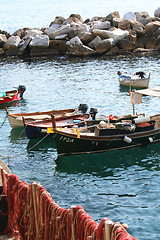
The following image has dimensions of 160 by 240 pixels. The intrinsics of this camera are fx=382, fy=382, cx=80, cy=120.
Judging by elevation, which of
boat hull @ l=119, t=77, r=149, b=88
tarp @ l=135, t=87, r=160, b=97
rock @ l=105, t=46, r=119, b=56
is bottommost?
rock @ l=105, t=46, r=119, b=56

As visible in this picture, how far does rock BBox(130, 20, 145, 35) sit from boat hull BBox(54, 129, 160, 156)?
4199 cm

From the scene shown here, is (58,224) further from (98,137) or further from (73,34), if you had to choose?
(73,34)

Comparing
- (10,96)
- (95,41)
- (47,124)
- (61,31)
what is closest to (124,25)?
(95,41)

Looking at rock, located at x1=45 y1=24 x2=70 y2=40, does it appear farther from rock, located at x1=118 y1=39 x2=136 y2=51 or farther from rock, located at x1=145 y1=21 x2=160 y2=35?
rock, located at x1=145 y1=21 x2=160 y2=35

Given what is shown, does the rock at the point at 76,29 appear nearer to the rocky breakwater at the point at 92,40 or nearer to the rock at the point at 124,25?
the rocky breakwater at the point at 92,40

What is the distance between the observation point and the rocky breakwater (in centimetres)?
5838

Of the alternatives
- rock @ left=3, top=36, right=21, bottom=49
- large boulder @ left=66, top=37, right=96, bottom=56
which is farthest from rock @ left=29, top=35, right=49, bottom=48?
large boulder @ left=66, top=37, right=96, bottom=56

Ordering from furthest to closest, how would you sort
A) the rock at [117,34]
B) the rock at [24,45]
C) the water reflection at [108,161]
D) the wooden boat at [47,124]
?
1. the rock at [24,45]
2. the rock at [117,34]
3. the wooden boat at [47,124]
4. the water reflection at [108,161]

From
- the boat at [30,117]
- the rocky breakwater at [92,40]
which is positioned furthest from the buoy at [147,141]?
the rocky breakwater at [92,40]

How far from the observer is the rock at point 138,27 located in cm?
6112

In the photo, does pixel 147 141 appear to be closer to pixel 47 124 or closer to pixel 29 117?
pixel 47 124

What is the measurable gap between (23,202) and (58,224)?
5.88ft

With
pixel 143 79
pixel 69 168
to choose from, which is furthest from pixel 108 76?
pixel 69 168

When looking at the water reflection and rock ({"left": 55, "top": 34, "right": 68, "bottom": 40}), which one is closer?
the water reflection
